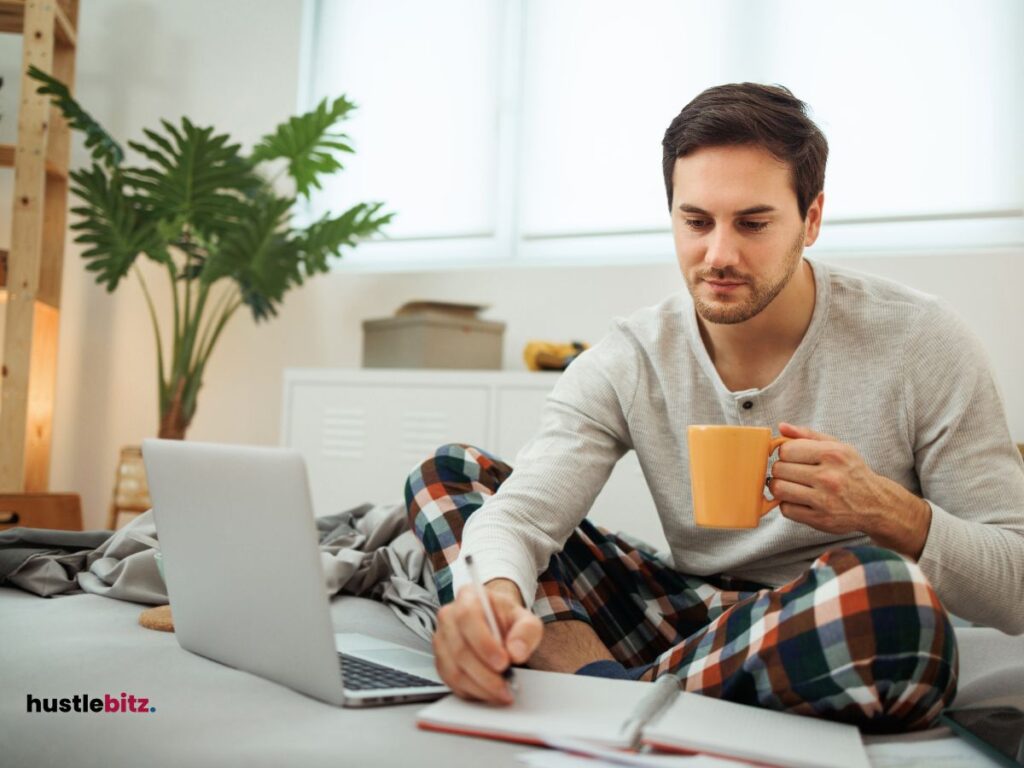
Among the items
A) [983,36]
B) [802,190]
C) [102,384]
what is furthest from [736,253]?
[102,384]

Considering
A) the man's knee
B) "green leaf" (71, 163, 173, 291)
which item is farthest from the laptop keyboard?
"green leaf" (71, 163, 173, 291)

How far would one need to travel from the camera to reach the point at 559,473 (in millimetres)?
1234

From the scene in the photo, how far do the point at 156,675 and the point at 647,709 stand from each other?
45 cm

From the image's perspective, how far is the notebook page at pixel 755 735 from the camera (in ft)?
2.34

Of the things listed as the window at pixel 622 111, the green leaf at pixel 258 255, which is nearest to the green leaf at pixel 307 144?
the green leaf at pixel 258 255

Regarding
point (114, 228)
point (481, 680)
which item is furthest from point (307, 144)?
point (481, 680)

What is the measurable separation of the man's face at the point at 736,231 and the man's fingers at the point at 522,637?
1.89 feet

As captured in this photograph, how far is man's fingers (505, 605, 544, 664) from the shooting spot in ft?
2.63

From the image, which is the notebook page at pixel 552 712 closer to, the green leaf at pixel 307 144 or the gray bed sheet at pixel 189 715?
the gray bed sheet at pixel 189 715

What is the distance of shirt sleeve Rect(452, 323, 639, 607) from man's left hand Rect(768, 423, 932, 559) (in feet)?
0.87

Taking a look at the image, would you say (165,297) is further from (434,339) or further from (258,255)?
(434,339)

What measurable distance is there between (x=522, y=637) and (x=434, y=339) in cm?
209

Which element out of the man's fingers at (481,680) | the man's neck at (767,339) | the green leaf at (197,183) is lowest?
the man's fingers at (481,680)

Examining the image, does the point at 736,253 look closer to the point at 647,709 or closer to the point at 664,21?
the point at 647,709
